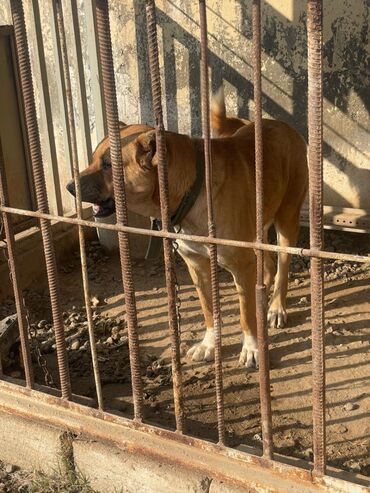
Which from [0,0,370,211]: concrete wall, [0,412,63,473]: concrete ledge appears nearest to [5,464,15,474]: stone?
[0,412,63,473]: concrete ledge

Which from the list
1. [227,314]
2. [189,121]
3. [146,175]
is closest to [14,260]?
[146,175]

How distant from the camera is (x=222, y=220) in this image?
13.4 feet

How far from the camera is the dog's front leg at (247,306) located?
4254 millimetres

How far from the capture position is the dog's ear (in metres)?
3.67

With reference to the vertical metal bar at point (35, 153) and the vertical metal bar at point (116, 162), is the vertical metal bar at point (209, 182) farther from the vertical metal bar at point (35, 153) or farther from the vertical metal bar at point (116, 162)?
the vertical metal bar at point (35, 153)

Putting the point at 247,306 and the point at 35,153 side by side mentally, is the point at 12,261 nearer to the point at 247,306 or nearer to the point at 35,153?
the point at 35,153

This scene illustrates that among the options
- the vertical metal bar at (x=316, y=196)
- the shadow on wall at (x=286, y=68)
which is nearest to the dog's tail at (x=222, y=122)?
the shadow on wall at (x=286, y=68)

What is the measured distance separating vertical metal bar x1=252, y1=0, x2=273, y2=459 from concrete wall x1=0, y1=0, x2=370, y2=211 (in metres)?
3.34

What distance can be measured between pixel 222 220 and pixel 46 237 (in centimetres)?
126

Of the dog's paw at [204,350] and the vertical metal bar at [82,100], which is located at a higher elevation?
the vertical metal bar at [82,100]

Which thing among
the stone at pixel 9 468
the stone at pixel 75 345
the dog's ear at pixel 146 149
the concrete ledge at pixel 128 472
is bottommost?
the stone at pixel 9 468

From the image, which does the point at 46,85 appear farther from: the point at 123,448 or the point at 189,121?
the point at 123,448

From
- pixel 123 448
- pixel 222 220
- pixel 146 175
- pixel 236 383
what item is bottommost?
pixel 236 383

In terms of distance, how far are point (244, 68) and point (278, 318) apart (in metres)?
2.26
